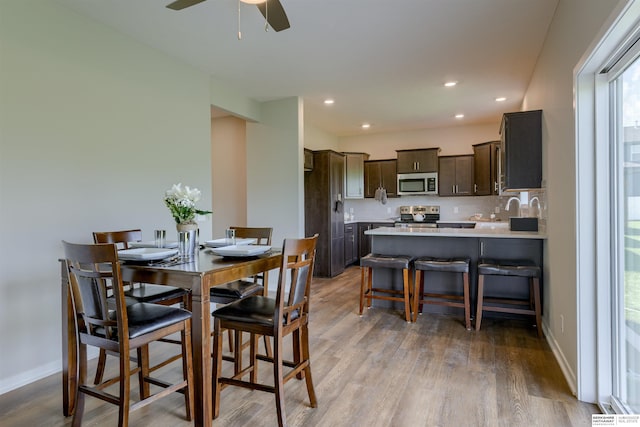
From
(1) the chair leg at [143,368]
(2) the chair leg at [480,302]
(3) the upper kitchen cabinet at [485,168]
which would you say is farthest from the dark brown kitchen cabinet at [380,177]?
(1) the chair leg at [143,368]

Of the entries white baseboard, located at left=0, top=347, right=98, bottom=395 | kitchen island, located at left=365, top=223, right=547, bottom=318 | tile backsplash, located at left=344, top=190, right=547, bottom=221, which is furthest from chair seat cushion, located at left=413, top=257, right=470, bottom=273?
white baseboard, located at left=0, top=347, right=98, bottom=395

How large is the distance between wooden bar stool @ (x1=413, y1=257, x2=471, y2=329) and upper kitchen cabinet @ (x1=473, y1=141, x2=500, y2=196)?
115 inches

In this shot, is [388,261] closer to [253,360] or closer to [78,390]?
[253,360]

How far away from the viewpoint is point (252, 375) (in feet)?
7.29

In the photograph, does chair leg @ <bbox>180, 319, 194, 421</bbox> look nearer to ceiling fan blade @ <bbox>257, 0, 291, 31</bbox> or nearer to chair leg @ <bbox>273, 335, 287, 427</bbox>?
chair leg @ <bbox>273, 335, 287, 427</bbox>

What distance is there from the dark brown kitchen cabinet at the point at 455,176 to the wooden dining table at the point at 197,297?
17.6 feet

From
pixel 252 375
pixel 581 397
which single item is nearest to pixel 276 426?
pixel 252 375

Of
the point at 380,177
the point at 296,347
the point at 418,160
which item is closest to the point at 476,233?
the point at 296,347

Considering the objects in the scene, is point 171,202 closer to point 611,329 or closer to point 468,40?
point 611,329

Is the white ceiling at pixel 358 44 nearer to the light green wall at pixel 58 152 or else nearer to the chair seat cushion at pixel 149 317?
the light green wall at pixel 58 152

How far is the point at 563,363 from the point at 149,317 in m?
2.75

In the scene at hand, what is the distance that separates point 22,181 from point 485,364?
3.57 metres

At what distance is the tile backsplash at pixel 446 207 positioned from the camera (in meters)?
6.47

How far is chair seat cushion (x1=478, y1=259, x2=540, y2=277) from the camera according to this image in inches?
125
